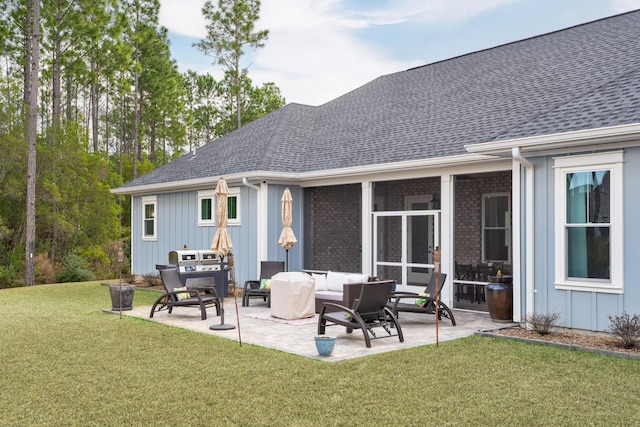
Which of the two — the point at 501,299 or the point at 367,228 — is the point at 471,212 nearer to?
the point at 367,228

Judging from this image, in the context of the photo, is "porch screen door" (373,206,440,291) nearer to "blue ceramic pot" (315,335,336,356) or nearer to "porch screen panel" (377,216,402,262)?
"porch screen panel" (377,216,402,262)

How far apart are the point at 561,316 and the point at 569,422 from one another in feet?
13.0

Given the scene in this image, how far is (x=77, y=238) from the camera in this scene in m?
21.8

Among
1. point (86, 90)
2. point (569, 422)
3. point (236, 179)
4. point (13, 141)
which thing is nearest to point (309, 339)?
point (569, 422)

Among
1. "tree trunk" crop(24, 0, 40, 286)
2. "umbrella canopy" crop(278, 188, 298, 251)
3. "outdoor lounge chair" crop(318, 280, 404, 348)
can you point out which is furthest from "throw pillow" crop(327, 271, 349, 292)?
"tree trunk" crop(24, 0, 40, 286)

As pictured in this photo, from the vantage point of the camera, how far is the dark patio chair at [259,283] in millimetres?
12070

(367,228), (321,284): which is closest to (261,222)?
(367,228)

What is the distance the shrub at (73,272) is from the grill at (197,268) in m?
7.04

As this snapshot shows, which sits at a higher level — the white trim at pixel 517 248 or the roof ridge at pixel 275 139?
the roof ridge at pixel 275 139

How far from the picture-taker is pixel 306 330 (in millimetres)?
9227

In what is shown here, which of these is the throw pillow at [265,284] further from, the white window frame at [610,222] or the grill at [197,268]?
the white window frame at [610,222]

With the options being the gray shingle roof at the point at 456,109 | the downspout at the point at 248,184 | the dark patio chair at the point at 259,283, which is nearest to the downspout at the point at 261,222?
the downspout at the point at 248,184

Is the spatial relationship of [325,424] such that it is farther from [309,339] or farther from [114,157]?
[114,157]

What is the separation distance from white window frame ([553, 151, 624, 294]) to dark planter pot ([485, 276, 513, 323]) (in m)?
1.07
